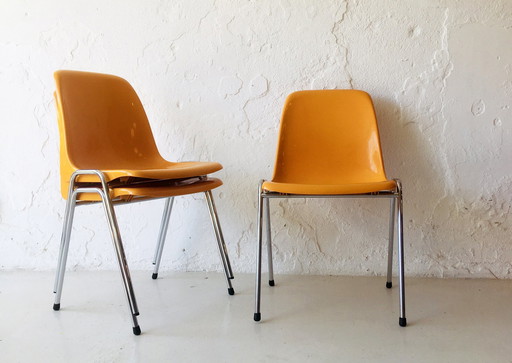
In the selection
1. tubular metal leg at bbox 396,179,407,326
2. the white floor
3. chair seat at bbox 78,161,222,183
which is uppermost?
chair seat at bbox 78,161,222,183

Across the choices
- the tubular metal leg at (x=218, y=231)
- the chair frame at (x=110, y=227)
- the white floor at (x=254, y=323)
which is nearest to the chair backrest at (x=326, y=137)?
the tubular metal leg at (x=218, y=231)

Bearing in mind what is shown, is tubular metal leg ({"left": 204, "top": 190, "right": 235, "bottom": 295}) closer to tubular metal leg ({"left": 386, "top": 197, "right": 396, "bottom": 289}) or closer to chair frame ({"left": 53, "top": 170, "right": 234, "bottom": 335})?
chair frame ({"left": 53, "top": 170, "right": 234, "bottom": 335})

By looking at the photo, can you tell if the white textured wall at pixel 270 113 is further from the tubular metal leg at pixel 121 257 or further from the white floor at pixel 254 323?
the tubular metal leg at pixel 121 257

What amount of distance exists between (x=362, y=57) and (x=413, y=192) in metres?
0.64

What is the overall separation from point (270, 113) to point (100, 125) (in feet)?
2.46

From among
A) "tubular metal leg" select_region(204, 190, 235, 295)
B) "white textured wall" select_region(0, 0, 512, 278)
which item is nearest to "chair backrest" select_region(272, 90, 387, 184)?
"white textured wall" select_region(0, 0, 512, 278)

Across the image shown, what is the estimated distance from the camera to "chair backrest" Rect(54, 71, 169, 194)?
1.78 m

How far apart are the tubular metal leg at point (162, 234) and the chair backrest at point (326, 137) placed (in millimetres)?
509

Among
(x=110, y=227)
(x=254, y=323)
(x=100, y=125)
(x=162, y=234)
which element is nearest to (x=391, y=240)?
(x=254, y=323)

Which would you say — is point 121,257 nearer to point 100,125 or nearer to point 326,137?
point 100,125

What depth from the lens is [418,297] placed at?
74.7 inches

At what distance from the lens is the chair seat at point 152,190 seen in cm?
161

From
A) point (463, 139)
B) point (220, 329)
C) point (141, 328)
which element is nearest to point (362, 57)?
point (463, 139)

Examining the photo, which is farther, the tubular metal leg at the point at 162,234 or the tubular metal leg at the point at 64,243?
the tubular metal leg at the point at 162,234
